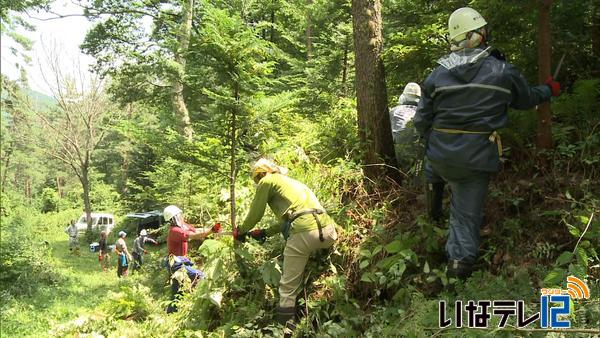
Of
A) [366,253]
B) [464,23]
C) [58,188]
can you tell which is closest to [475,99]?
[464,23]

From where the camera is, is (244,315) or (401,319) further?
(244,315)

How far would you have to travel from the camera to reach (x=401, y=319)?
11.1 feet

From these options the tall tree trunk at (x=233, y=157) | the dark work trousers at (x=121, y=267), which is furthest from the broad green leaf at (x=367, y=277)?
the dark work trousers at (x=121, y=267)

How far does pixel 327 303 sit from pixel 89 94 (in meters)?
19.5

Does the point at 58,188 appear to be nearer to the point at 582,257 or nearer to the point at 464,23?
the point at 464,23

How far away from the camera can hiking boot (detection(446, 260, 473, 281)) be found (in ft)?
11.3

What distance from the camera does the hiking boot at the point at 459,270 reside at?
3449 mm

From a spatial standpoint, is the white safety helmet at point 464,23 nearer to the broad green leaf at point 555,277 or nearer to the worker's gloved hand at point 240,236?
the broad green leaf at point 555,277

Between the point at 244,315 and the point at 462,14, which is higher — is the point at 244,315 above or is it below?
below

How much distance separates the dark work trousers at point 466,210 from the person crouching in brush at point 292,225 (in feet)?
4.01

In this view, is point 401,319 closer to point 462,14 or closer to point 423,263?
point 423,263

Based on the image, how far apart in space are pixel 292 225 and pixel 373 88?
2026 millimetres

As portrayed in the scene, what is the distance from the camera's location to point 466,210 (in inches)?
138

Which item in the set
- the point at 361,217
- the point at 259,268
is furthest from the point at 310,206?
the point at 259,268
